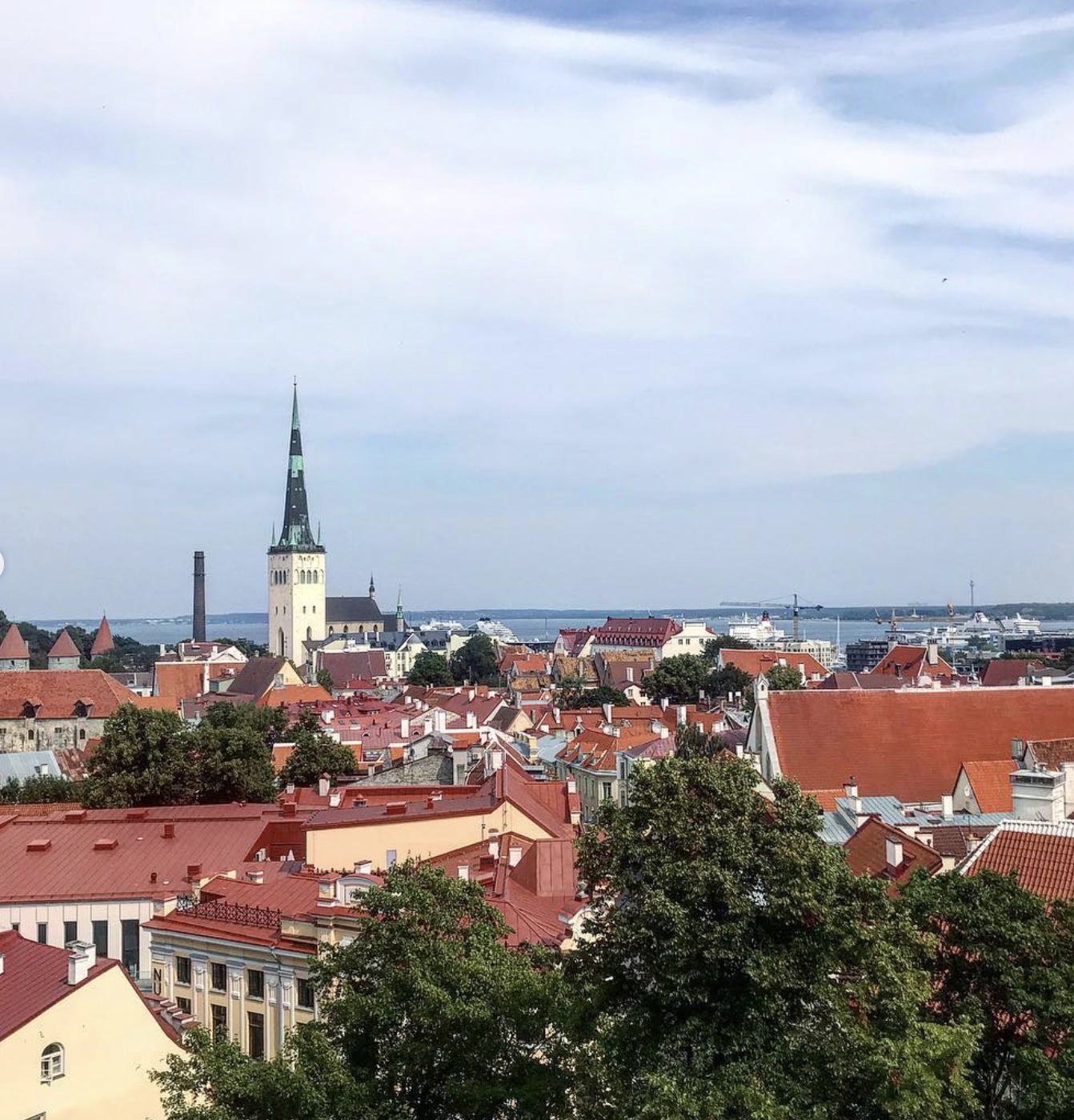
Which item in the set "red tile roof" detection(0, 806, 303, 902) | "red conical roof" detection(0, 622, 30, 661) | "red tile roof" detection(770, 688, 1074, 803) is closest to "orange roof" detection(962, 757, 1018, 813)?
"red tile roof" detection(770, 688, 1074, 803)

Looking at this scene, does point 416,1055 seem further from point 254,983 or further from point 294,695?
point 294,695

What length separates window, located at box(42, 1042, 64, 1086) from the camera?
2508 centimetres

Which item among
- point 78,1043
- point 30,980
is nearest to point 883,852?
point 78,1043

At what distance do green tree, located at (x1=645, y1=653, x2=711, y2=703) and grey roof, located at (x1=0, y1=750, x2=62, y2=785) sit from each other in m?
59.1

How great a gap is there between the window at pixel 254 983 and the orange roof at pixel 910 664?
84532 mm

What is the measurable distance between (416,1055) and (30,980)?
36.1 ft

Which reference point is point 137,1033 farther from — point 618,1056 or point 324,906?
point 618,1056

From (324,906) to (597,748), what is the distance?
4294 cm

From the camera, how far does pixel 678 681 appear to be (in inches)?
4906

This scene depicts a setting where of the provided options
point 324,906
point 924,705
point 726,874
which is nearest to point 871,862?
point 324,906

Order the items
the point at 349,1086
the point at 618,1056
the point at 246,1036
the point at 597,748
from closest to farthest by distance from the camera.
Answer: the point at 618,1056
the point at 349,1086
the point at 246,1036
the point at 597,748

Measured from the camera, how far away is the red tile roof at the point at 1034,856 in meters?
23.3

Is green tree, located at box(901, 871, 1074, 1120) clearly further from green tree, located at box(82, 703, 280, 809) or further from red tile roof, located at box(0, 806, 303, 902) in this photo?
green tree, located at box(82, 703, 280, 809)

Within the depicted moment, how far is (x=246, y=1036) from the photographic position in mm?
31703
